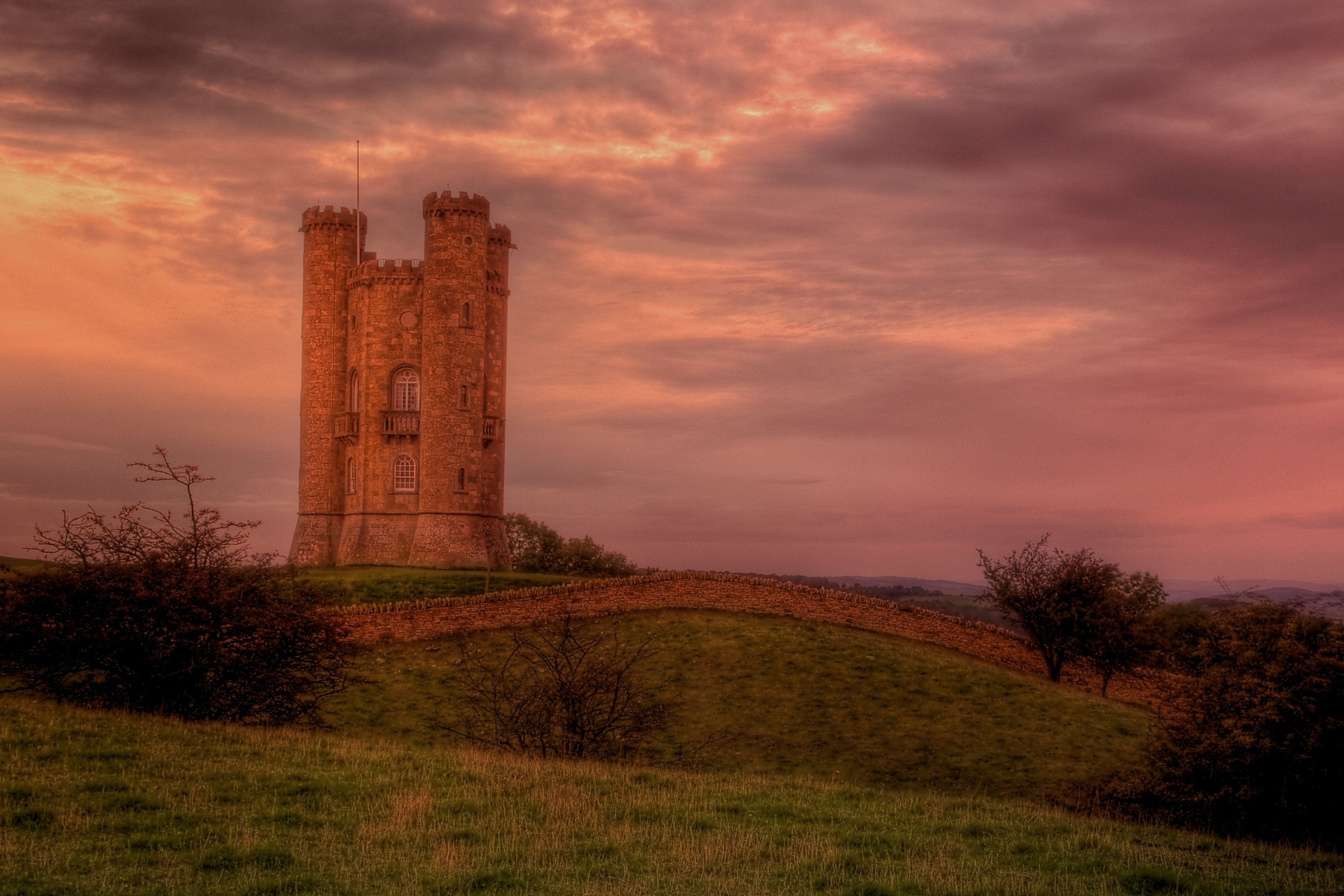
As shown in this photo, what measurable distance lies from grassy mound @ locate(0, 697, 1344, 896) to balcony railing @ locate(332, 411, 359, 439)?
4051 centimetres

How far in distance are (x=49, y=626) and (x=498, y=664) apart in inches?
637

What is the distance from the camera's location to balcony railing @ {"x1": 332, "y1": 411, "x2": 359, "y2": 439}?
2207 inches

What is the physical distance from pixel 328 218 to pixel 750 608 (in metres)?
33.5

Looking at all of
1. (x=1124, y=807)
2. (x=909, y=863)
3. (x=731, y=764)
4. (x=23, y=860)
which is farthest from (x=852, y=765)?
(x=23, y=860)

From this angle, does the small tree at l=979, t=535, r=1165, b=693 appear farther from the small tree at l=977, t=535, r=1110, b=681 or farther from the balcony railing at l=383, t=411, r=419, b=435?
the balcony railing at l=383, t=411, r=419, b=435

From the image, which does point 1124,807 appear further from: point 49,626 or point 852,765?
point 49,626

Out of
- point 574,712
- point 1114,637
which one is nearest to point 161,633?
point 574,712

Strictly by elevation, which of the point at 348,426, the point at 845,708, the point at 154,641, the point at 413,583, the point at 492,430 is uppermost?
the point at 348,426

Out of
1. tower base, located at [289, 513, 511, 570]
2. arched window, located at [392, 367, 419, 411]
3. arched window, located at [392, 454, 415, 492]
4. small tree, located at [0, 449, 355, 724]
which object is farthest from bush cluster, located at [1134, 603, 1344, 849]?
arched window, located at [392, 367, 419, 411]

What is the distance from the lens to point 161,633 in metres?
19.0

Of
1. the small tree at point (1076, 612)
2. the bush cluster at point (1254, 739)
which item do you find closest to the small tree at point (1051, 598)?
the small tree at point (1076, 612)

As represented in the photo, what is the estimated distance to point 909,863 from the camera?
453 inches

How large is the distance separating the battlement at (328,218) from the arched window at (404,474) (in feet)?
44.2

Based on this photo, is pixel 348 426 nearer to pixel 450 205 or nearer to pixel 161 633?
pixel 450 205
